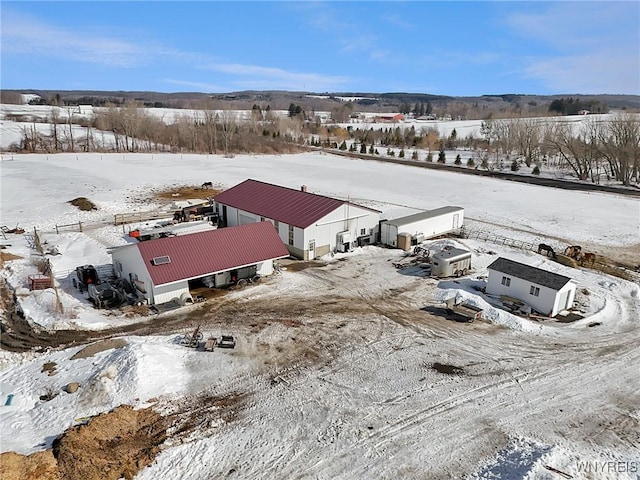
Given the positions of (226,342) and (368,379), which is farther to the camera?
(226,342)

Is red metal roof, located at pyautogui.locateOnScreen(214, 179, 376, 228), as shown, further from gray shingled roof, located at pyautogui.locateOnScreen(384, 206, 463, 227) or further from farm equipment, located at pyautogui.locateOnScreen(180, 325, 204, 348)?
farm equipment, located at pyautogui.locateOnScreen(180, 325, 204, 348)

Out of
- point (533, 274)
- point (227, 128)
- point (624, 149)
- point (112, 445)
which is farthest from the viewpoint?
point (227, 128)

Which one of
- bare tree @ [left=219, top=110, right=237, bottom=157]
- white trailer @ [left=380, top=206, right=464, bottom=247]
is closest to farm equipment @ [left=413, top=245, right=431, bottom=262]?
white trailer @ [left=380, top=206, right=464, bottom=247]

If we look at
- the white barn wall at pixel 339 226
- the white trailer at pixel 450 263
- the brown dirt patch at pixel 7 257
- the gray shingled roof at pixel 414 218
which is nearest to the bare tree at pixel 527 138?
the gray shingled roof at pixel 414 218

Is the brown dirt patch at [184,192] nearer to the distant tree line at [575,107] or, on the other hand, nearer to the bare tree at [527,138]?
the bare tree at [527,138]

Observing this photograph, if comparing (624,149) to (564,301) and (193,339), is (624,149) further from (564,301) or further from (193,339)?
(193,339)

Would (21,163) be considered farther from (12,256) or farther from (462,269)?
(462,269)

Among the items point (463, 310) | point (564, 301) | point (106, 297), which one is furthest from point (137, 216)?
point (564, 301)

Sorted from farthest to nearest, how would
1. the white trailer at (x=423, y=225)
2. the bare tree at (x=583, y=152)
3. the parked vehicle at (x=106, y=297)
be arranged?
the bare tree at (x=583, y=152)
the white trailer at (x=423, y=225)
the parked vehicle at (x=106, y=297)
